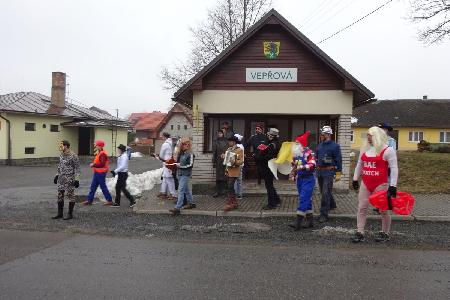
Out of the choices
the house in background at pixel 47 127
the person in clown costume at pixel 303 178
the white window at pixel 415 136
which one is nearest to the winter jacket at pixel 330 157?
the person in clown costume at pixel 303 178

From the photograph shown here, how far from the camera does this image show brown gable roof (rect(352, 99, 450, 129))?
4338 centimetres

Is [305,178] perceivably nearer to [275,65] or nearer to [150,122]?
[275,65]

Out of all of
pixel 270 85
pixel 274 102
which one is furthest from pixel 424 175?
pixel 270 85

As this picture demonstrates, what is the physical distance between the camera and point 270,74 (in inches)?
497

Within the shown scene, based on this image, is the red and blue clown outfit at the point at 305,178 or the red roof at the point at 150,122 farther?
the red roof at the point at 150,122

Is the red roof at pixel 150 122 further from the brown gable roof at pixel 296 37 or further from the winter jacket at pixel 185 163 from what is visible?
the winter jacket at pixel 185 163

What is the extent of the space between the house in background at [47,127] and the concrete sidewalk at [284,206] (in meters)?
18.3

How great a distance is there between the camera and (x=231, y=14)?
105 ft

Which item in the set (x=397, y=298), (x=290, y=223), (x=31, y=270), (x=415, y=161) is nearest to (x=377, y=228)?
(x=290, y=223)

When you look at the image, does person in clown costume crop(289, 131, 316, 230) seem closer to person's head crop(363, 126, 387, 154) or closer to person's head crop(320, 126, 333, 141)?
person's head crop(320, 126, 333, 141)

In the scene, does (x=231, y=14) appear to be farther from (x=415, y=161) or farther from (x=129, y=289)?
(x=129, y=289)

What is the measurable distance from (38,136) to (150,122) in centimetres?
4784

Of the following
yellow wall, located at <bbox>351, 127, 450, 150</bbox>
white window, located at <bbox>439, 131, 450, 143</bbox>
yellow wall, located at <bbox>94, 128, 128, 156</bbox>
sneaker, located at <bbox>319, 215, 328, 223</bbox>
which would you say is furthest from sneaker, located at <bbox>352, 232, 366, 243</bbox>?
white window, located at <bbox>439, 131, 450, 143</bbox>

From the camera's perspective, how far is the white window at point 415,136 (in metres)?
43.7
